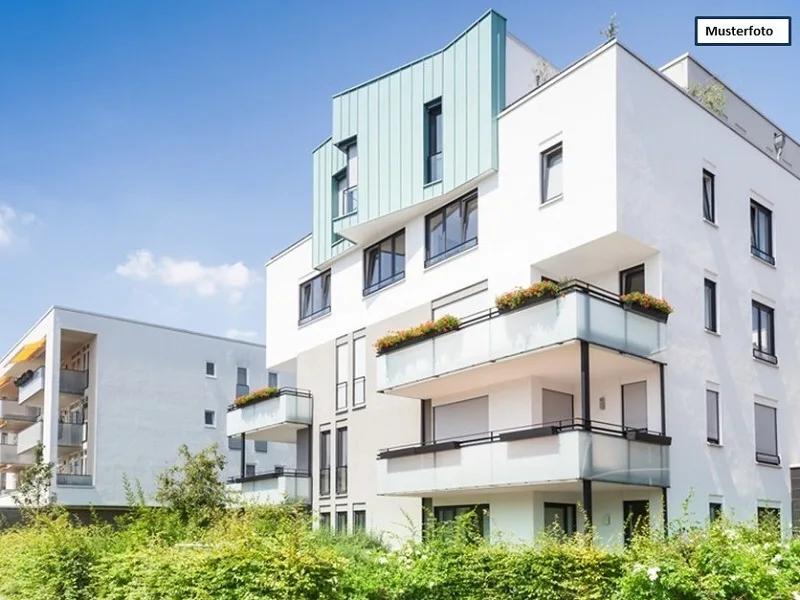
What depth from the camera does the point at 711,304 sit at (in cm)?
2422

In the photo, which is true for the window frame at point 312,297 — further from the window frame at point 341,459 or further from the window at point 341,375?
the window frame at point 341,459

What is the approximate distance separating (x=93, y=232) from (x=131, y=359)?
22.9m

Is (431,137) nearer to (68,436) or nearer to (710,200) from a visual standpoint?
(710,200)

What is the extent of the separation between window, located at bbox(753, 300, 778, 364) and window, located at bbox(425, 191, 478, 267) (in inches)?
301

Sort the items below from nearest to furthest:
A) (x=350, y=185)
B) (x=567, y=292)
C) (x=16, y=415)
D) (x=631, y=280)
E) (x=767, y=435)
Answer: (x=567, y=292), (x=631, y=280), (x=767, y=435), (x=350, y=185), (x=16, y=415)

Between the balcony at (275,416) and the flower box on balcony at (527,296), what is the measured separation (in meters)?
11.8

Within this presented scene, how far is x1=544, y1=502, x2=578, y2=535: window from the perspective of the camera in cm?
2351

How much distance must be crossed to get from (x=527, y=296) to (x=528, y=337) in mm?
918

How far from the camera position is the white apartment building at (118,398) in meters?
47.9

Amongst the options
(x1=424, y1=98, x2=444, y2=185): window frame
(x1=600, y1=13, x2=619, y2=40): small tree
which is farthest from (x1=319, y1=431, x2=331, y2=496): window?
(x1=600, y1=13, x2=619, y2=40): small tree

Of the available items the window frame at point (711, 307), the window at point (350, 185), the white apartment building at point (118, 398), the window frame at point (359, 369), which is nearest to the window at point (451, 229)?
the window at point (350, 185)

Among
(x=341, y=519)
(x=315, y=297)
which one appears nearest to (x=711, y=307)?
(x=341, y=519)

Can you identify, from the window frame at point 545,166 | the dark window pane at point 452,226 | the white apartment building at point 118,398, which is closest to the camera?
the window frame at point 545,166

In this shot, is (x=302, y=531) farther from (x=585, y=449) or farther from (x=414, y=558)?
(x=585, y=449)
